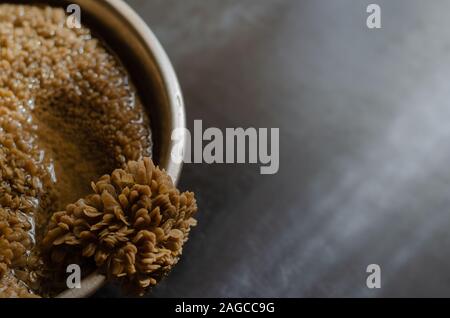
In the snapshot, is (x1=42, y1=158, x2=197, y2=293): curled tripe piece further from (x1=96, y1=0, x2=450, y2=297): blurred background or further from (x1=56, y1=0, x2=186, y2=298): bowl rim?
(x1=96, y1=0, x2=450, y2=297): blurred background

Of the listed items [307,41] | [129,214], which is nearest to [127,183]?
[129,214]

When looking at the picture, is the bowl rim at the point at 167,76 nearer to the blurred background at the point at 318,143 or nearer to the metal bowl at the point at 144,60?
the metal bowl at the point at 144,60

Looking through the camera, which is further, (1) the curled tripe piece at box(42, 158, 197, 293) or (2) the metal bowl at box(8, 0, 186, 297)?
(2) the metal bowl at box(8, 0, 186, 297)

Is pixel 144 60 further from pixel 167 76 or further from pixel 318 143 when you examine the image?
pixel 318 143

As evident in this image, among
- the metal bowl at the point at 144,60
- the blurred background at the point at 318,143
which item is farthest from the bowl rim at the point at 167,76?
the blurred background at the point at 318,143

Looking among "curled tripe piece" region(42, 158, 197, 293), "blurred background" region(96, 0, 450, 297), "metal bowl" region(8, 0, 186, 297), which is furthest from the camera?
"blurred background" region(96, 0, 450, 297)

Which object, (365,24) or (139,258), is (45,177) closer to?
(139,258)

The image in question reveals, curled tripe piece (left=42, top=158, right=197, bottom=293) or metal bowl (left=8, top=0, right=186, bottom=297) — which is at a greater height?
metal bowl (left=8, top=0, right=186, bottom=297)

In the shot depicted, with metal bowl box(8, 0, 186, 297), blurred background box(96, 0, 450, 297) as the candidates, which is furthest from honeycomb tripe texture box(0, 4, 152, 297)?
blurred background box(96, 0, 450, 297)
